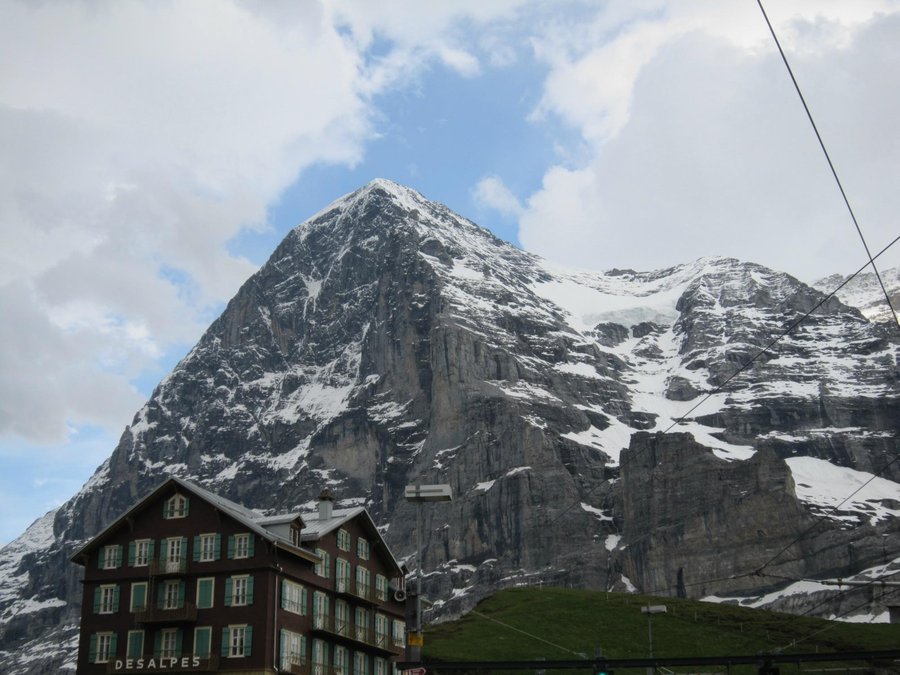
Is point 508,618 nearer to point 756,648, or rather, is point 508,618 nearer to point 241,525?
point 756,648

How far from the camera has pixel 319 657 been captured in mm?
75500

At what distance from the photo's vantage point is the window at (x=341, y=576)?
260 feet

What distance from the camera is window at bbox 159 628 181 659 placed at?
72863 millimetres

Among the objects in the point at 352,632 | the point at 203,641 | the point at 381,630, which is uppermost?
the point at 381,630

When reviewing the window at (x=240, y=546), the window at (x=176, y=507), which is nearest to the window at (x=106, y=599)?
the window at (x=176, y=507)

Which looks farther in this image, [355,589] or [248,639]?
[355,589]

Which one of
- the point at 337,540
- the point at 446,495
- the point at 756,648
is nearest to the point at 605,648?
the point at 756,648

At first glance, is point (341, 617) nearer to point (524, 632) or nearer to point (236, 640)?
point (236, 640)

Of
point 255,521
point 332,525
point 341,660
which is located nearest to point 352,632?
point 341,660

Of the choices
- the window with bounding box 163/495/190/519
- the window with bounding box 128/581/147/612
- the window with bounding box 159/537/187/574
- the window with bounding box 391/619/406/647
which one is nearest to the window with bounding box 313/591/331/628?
the window with bounding box 159/537/187/574

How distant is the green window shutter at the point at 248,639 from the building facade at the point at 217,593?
60mm

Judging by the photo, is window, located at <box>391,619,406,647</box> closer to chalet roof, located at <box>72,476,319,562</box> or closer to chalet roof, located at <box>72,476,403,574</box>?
chalet roof, located at <box>72,476,403,574</box>

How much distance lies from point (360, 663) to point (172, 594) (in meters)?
14.0

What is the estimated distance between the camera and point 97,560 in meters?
78.4
